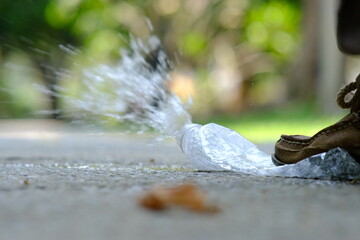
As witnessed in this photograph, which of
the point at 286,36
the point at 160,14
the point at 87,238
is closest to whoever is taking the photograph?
the point at 87,238

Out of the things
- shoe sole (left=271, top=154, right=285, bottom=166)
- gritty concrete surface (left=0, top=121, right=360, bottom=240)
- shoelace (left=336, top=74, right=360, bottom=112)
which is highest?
shoelace (left=336, top=74, right=360, bottom=112)

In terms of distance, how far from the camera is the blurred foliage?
57.8ft

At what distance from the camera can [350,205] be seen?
1.96m

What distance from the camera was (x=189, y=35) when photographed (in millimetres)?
18172

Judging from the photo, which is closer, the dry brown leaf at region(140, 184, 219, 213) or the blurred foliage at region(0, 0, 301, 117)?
the dry brown leaf at region(140, 184, 219, 213)

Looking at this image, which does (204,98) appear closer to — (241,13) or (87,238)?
(241,13)

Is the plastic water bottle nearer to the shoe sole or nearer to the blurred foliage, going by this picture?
the shoe sole

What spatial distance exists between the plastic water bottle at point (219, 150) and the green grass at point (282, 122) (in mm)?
4508

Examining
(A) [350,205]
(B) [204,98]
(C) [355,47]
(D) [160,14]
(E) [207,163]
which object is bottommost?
(A) [350,205]

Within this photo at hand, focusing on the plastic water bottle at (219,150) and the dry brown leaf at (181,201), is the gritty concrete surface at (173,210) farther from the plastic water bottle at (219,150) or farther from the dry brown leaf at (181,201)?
the plastic water bottle at (219,150)

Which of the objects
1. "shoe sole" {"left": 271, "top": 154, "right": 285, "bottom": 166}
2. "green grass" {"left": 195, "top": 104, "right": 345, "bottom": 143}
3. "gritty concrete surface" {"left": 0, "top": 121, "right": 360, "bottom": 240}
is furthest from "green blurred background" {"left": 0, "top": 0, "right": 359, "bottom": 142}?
"gritty concrete surface" {"left": 0, "top": 121, "right": 360, "bottom": 240}

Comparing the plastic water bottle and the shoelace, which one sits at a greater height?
the shoelace

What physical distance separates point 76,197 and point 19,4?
1858 centimetres

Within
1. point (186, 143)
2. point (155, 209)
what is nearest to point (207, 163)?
point (186, 143)
